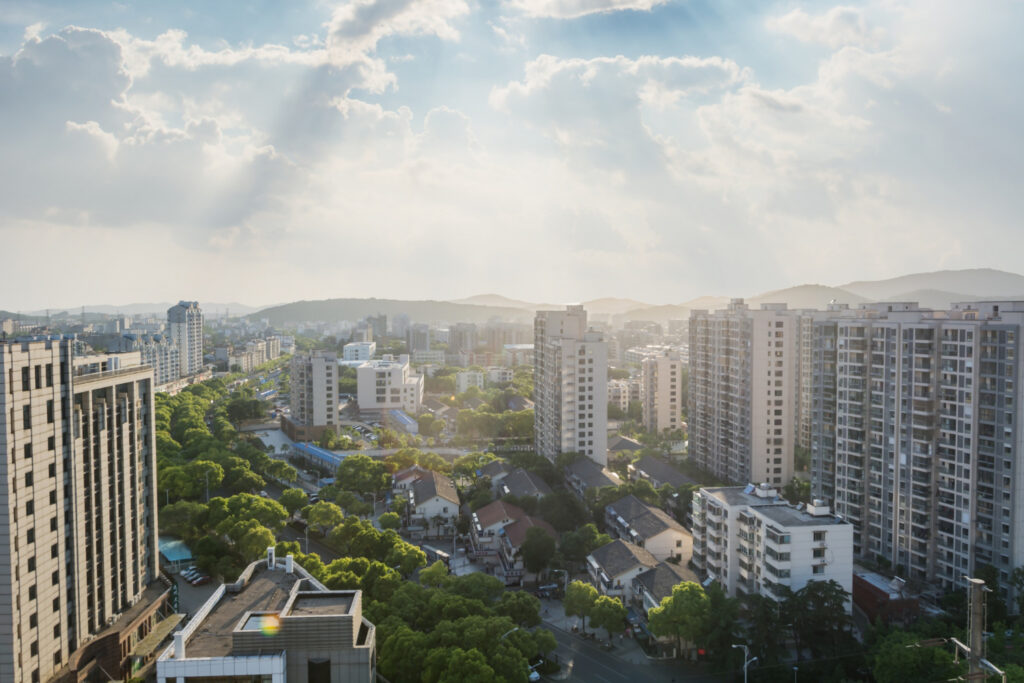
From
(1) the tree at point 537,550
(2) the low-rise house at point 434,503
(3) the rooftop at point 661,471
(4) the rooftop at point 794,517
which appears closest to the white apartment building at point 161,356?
(2) the low-rise house at point 434,503

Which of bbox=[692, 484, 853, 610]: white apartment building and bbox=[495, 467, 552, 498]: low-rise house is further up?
bbox=[692, 484, 853, 610]: white apartment building

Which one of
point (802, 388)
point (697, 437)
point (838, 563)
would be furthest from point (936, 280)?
point (838, 563)


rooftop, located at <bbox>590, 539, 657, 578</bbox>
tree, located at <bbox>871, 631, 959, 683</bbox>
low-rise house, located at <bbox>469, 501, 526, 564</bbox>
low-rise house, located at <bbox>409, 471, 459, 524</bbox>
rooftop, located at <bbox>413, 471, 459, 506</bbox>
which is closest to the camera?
tree, located at <bbox>871, 631, 959, 683</bbox>

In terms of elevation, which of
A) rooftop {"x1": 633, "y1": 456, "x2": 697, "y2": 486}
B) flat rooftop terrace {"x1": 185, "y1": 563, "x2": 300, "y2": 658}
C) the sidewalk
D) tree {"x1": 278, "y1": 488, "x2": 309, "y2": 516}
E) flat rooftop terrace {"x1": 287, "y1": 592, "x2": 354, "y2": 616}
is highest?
flat rooftop terrace {"x1": 287, "y1": 592, "x2": 354, "y2": 616}

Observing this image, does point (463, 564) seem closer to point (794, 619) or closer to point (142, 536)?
point (142, 536)

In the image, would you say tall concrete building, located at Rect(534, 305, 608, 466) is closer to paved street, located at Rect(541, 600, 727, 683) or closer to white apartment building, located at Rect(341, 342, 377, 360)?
paved street, located at Rect(541, 600, 727, 683)

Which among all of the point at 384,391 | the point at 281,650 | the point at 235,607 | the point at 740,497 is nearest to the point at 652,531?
the point at 740,497

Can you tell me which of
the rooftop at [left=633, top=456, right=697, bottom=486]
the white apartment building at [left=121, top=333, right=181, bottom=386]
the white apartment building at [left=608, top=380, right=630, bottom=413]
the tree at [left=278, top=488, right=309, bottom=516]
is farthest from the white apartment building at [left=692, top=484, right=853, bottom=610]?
the white apartment building at [left=121, top=333, right=181, bottom=386]

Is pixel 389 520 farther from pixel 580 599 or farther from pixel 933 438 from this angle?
pixel 933 438
